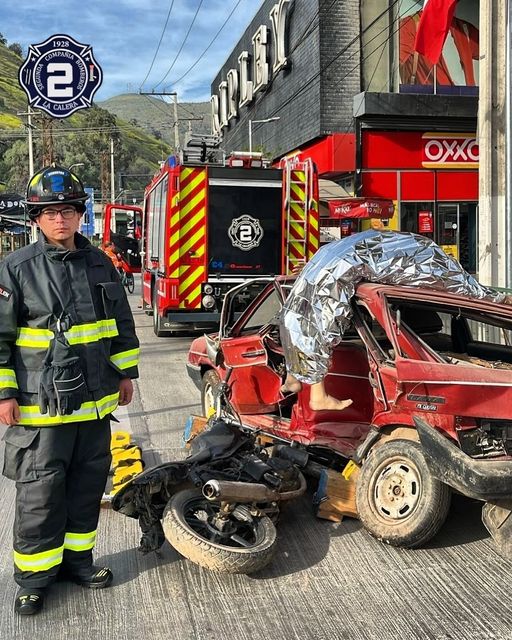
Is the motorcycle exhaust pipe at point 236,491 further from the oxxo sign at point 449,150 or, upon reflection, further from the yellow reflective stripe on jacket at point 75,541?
the oxxo sign at point 449,150

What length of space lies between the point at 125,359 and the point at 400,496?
174cm

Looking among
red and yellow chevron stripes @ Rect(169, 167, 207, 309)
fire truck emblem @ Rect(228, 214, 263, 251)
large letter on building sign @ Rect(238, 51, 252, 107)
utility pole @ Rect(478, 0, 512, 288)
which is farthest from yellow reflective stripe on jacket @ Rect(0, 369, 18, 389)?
large letter on building sign @ Rect(238, 51, 252, 107)

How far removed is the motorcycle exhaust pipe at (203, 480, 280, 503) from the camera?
3.58 meters

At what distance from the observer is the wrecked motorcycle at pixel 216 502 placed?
3518mm

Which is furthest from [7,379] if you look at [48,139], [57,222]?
[48,139]

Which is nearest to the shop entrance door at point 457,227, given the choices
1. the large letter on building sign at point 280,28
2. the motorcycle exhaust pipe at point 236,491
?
the large letter on building sign at point 280,28

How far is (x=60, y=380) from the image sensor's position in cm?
328

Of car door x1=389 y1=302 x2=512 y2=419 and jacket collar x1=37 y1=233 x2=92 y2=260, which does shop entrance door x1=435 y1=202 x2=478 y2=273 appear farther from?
jacket collar x1=37 y1=233 x2=92 y2=260

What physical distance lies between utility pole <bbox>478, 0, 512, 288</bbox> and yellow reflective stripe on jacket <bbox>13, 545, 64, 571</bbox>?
6.96 m

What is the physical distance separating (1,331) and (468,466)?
2.39m

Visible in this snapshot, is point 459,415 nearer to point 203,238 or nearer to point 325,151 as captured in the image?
point 203,238

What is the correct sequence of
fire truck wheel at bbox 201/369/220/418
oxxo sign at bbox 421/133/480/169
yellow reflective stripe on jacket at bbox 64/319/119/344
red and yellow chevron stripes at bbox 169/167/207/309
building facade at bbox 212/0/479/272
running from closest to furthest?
1. yellow reflective stripe on jacket at bbox 64/319/119/344
2. fire truck wheel at bbox 201/369/220/418
3. red and yellow chevron stripes at bbox 169/167/207/309
4. building facade at bbox 212/0/479/272
5. oxxo sign at bbox 421/133/480/169

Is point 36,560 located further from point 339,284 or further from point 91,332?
point 339,284

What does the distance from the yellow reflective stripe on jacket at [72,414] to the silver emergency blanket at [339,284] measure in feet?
4.56
